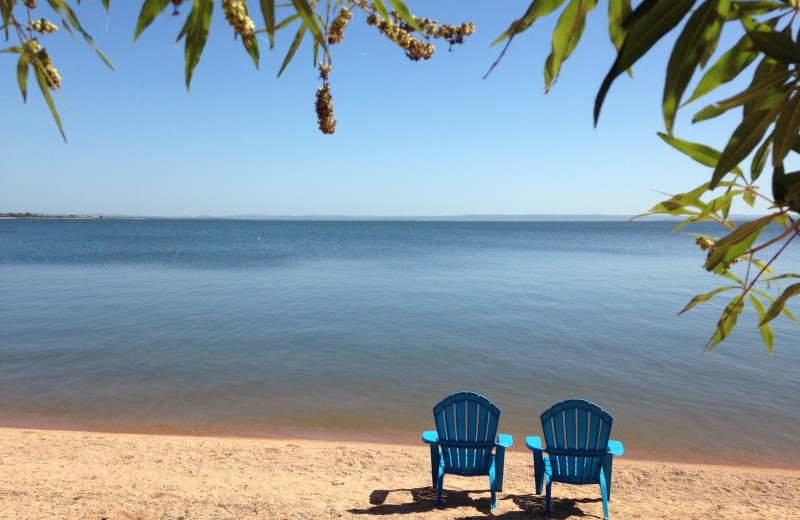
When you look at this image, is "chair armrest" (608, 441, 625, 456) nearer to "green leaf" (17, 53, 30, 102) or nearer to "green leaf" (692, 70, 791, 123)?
"green leaf" (692, 70, 791, 123)

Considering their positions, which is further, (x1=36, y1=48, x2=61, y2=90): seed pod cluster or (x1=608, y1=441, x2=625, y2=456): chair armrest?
(x1=608, y1=441, x2=625, y2=456): chair armrest

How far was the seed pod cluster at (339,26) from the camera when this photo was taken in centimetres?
94

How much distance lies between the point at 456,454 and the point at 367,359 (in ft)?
15.2

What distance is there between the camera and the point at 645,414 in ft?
20.5

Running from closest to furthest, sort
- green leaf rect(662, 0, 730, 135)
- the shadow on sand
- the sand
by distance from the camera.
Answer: green leaf rect(662, 0, 730, 135)
the sand
the shadow on sand

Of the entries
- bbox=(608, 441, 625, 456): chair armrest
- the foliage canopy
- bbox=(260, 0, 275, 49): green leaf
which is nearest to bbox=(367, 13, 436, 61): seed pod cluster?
the foliage canopy

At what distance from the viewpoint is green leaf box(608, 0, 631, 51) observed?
684 mm

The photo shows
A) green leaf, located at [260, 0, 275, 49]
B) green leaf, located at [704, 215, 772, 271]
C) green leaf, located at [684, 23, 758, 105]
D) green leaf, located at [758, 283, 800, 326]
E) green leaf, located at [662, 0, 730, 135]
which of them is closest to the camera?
green leaf, located at [260, 0, 275, 49]

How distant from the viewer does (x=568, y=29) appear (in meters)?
0.72

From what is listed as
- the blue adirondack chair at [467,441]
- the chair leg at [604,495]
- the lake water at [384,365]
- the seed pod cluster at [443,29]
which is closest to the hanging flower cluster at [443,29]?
the seed pod cluster at [443,29]

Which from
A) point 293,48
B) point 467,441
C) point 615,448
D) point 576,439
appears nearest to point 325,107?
point 293,48

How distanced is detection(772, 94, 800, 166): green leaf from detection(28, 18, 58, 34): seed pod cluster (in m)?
1.08

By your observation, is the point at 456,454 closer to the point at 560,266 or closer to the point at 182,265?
the point at 560,266

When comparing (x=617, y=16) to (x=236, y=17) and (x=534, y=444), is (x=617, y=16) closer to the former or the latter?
(x=236, y=17)
